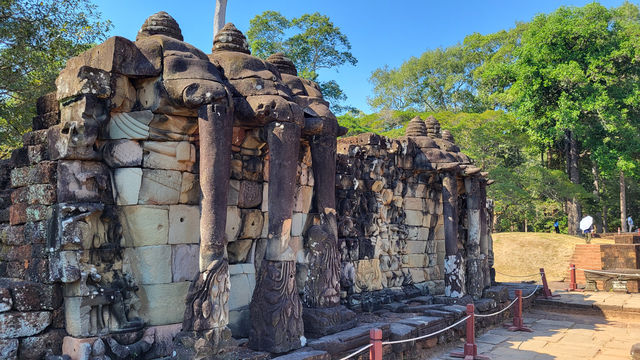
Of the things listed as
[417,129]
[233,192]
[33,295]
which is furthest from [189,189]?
[417,129]

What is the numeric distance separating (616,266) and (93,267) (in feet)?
59.8

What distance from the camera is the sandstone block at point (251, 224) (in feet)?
19.9

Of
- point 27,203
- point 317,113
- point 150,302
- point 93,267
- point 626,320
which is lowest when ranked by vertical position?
point 626,320

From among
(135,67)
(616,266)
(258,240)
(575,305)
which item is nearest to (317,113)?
(258,240)

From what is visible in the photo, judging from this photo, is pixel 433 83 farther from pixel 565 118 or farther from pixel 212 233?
pixel 212 233

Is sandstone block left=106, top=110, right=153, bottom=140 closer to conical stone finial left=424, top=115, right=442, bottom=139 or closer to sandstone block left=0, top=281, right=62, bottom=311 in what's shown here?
sandstone block left=0, top=281, right=62, bottom=311

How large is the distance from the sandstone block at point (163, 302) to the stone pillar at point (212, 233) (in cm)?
52

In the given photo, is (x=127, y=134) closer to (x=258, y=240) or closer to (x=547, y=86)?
(x=258, y=240)

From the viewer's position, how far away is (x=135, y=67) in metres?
5.06

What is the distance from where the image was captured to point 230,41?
6.33 m

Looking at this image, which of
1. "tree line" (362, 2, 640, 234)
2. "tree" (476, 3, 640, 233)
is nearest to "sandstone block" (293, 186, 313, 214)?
"tree line" (362, 2, 640, 234)

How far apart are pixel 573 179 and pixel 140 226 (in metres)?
24.8

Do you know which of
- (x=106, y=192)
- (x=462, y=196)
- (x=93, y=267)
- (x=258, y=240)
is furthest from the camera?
(x=462, y=196)

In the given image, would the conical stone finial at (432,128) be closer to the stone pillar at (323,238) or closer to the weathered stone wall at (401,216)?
the weathered stone wall at (401,216)
